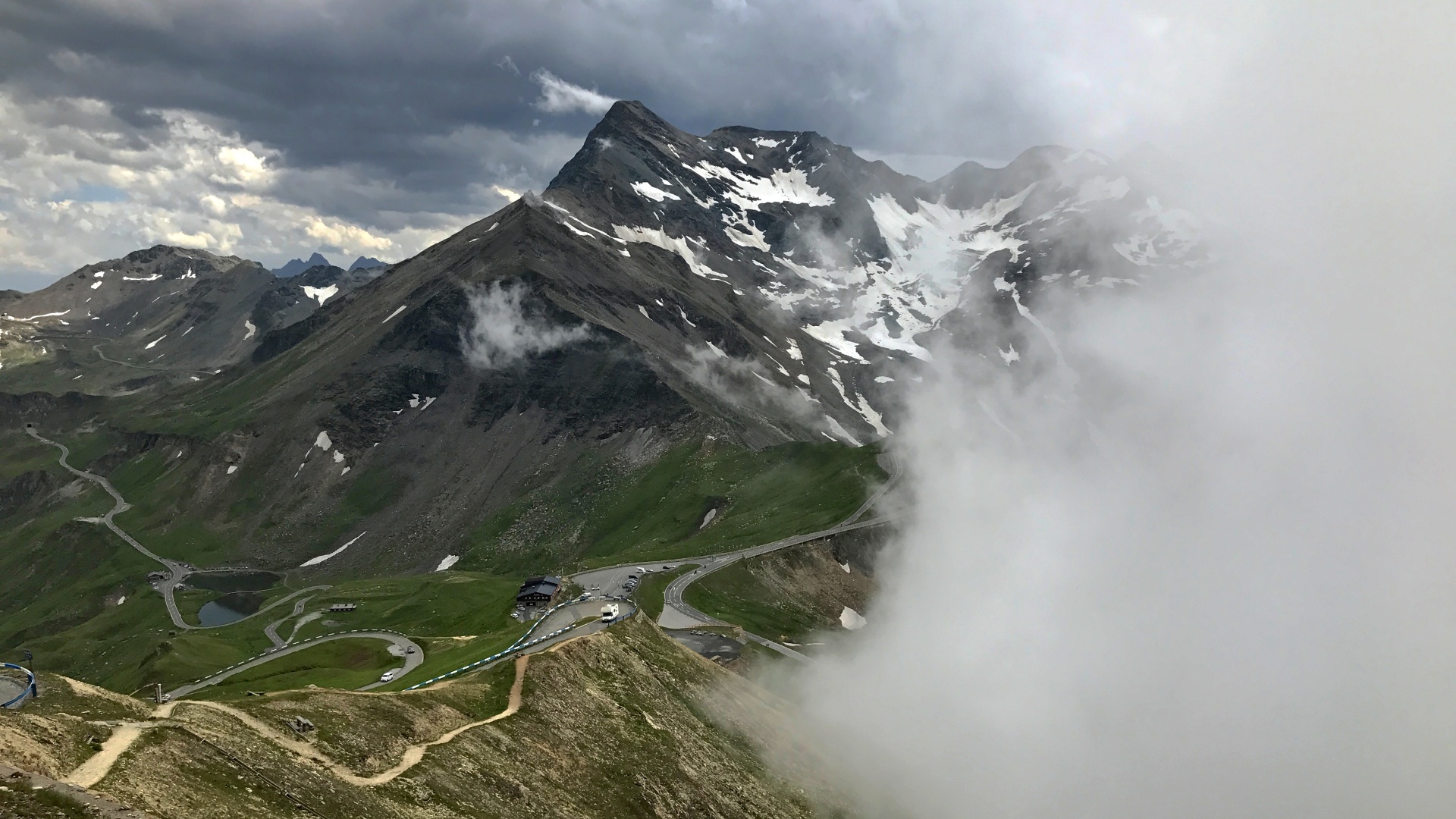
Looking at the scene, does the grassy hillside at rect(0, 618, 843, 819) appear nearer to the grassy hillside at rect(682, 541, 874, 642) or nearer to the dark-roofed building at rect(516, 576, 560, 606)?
the dark-roofed building at rect(516, 576, 560, 606)

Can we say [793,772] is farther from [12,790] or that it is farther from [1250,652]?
[1250,652]

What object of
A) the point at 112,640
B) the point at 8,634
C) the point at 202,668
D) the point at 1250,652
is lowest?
the point at 8,634

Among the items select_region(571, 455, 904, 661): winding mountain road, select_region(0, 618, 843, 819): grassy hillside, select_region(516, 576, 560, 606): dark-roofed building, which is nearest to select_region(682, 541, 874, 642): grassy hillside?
select_region(571, 455, 904, 661): winding mountain road

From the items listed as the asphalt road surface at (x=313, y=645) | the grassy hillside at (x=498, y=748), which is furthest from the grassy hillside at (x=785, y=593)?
the asphalt road surface at (x=313, y=645)

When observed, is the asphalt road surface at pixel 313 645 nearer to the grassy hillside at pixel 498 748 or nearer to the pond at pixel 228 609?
the grassy hillside at pixel 498 748

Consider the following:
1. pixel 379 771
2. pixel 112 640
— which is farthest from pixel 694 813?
pixel 112 640

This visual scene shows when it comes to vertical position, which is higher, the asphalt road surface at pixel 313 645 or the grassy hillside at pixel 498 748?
the grassy hillside at pixel 498 748
